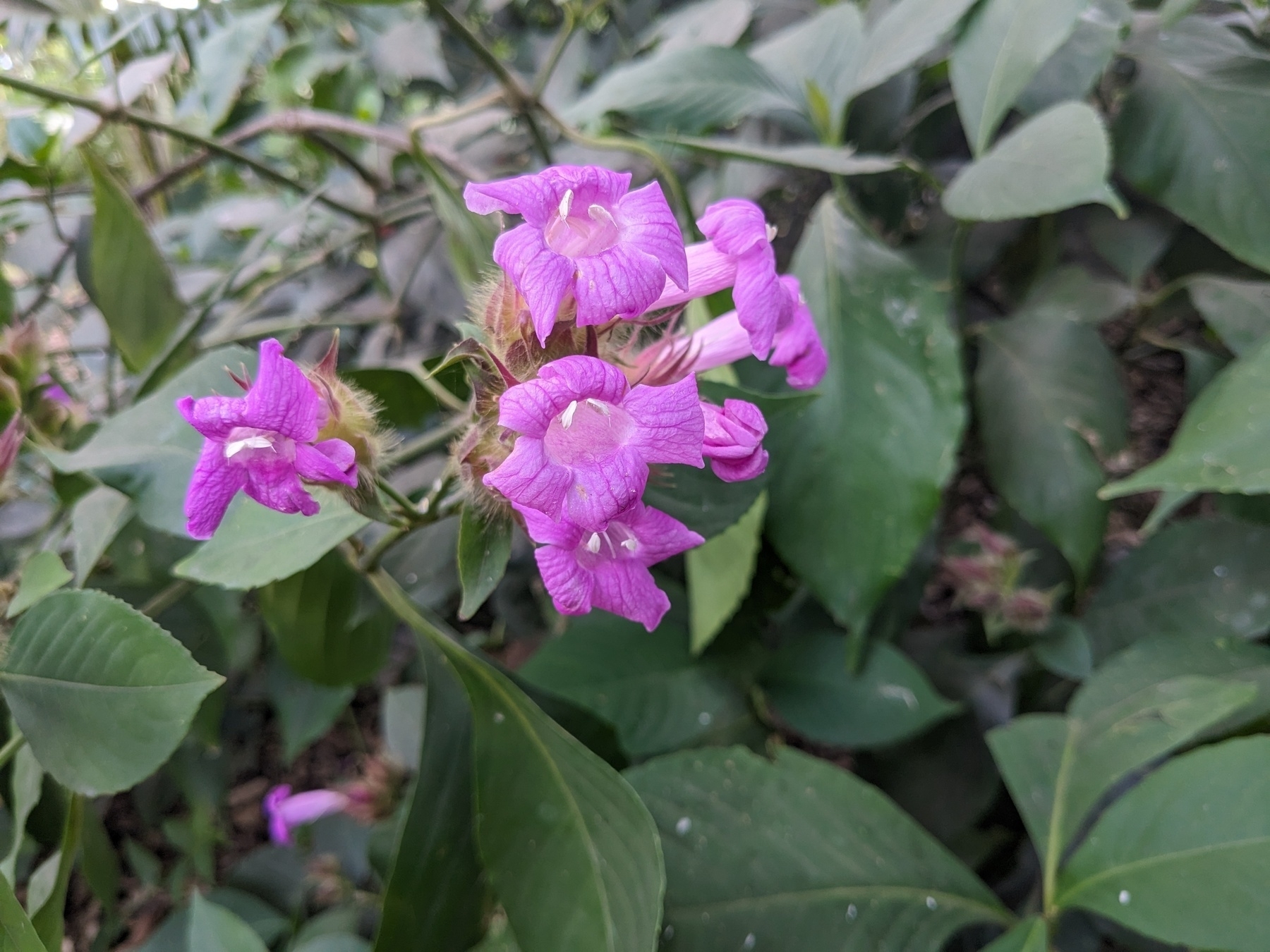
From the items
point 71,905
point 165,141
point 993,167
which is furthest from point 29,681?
point 165,141

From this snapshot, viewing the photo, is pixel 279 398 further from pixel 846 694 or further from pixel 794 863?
pixel 846 694

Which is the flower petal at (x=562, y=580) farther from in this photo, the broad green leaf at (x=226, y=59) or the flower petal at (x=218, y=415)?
the broad green leaf at (x=226, y=59)

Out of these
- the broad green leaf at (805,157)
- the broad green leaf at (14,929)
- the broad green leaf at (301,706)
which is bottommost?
the broad green leaf at (301,706)

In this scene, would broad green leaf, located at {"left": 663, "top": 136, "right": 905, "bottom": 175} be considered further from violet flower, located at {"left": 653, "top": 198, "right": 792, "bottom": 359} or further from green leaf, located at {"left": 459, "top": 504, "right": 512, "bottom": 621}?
green leaf, located at {"left": 459, "top": 504, "right": 512, "bottom": 621}

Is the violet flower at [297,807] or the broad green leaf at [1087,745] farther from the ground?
the broad green leaf at [1087,745]

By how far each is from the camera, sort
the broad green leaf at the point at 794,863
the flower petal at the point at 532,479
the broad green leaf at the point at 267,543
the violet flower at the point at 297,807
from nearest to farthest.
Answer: the flower petal at the point at 532,479 < the broad green leaf at the point at 267,543 < the broad green leaf at the point at 794,863 < the violet flower at the point at 297,807

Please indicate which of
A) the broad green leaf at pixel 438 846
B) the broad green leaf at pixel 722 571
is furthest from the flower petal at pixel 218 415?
the broad green leaf at pixel 722 571

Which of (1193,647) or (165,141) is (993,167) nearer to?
(1193,647)
